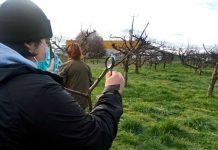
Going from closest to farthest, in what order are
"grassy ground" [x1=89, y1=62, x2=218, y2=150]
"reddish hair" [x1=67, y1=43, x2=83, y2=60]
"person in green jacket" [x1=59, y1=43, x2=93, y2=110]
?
"reddish hair" [x1=67, y1=43, x2=83, y2=60], "person in green jacket" [x1=59, y1=43, x2=93, y2=110], "grassy ground" [x1=89, y1=62, x2=218, y2=150]

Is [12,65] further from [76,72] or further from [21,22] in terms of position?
[76,72]

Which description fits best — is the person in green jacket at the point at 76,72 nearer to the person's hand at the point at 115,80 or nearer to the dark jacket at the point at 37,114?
the person's hand at the point at 115,80

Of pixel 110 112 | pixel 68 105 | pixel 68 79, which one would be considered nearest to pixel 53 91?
pixel 68 105

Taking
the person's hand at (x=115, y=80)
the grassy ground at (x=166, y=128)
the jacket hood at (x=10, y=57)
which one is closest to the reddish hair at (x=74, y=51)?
the grassy ground at (x=166, y=128)

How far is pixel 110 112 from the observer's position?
176 centimetres

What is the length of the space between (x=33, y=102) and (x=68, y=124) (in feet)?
0.49

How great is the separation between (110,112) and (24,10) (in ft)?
1.74

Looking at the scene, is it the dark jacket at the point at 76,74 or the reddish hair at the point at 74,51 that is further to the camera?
the dark jacket at the point at 76,74

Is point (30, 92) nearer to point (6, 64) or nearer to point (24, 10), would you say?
point (6, 64)

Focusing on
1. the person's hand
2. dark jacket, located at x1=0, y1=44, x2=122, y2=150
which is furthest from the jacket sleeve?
the person's hand

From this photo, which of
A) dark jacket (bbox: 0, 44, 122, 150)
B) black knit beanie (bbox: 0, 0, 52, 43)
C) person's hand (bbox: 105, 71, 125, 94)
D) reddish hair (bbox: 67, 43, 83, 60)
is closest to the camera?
dark jacket (bbox: 0, 44, 122, 150)

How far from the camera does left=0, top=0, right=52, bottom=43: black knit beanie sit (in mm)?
1667

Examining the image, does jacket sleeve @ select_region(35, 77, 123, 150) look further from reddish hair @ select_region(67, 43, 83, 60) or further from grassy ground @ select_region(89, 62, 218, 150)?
grassy ground @ select_region(89, 62, 218, 150)

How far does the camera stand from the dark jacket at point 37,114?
4.83 ft
